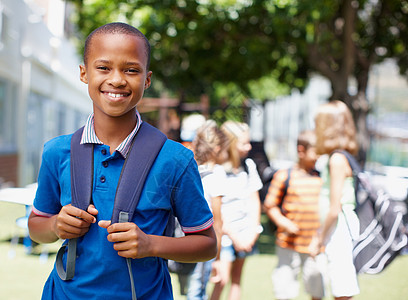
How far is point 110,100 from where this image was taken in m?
1.56

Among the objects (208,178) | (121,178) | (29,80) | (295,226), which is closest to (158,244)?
(121,178)

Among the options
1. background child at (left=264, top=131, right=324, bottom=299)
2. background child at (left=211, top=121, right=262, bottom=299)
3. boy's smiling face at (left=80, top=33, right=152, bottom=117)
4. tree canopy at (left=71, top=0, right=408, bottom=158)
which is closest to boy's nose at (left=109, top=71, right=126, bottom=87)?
boy's smiling face at (left=80, top=33, right=152, bottom=117)

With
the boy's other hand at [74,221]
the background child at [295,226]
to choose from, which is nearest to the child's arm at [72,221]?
the boy's other hand at [74,221]

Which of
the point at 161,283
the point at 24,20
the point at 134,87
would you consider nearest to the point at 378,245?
the point at 161,283

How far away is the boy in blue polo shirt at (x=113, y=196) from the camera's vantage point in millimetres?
1509

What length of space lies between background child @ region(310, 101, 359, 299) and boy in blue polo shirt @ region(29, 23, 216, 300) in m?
2.10

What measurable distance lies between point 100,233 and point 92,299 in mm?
191

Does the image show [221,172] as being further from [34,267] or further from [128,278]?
[34,267]

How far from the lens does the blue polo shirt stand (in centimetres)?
152

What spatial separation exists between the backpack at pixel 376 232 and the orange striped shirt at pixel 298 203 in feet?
1.76

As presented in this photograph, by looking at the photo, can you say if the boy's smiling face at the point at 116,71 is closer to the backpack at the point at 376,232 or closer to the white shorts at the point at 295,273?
the backpack at the point at 376,232

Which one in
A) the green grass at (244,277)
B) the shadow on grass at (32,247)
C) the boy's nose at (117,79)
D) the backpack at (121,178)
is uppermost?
the boy's nose at (117,79)

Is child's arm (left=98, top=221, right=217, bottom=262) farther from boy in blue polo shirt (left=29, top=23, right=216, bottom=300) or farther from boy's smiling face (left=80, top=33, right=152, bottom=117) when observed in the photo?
boy's smiling face (left=80, top=33, right=152, bottom=117)

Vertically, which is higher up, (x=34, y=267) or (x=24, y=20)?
(x=24, y=20)
